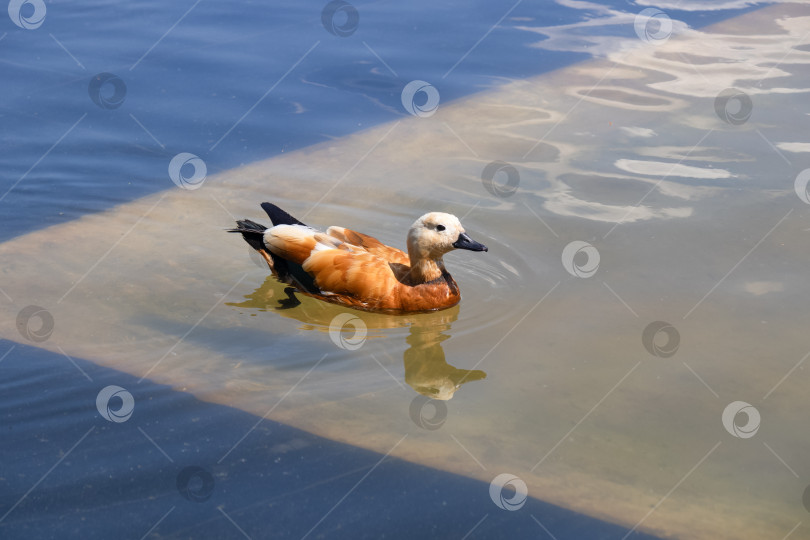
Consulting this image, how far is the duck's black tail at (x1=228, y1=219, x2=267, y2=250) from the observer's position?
22.4ft

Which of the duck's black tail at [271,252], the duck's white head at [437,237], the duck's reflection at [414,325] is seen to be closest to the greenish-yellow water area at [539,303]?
the duck's reflection at [414,325]

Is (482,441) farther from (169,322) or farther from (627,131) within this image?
(627,131)

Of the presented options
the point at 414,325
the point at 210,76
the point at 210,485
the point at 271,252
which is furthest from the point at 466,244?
the point at 210,76

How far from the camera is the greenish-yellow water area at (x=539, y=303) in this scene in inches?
196

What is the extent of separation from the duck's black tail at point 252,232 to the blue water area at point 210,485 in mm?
1797

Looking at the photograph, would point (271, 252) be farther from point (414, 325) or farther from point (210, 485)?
point (210, 485)

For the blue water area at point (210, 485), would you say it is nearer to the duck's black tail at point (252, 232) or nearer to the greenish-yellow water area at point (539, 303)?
the greenish-yellow water area at point (539, 303)

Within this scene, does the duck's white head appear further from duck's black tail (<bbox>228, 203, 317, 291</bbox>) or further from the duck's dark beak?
duck's black tail (<bbox>228, 203, 317, 291</bbox>)

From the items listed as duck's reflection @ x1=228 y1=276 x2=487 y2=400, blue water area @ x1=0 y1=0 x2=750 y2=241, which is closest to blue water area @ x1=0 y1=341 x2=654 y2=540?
duck's reflection @ x1=228 y1=276 x2=487 y2=400

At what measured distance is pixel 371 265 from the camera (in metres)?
6.53

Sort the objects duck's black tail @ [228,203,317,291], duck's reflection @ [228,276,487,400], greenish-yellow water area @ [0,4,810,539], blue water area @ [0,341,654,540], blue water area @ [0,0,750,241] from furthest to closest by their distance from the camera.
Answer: blue water area @ [0,0,750,241] < duck's black tail @ [228,203,317,291] < duck's reflection @ [228,276,487,400] < greenish-yellow water area @ [0,4,810,539] < blue water area @ [0,341,654,540]

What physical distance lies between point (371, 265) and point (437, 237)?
516mm

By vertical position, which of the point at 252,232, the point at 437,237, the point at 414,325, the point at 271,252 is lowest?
Result: the point at 414,325

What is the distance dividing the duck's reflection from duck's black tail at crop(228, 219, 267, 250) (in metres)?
0.26
